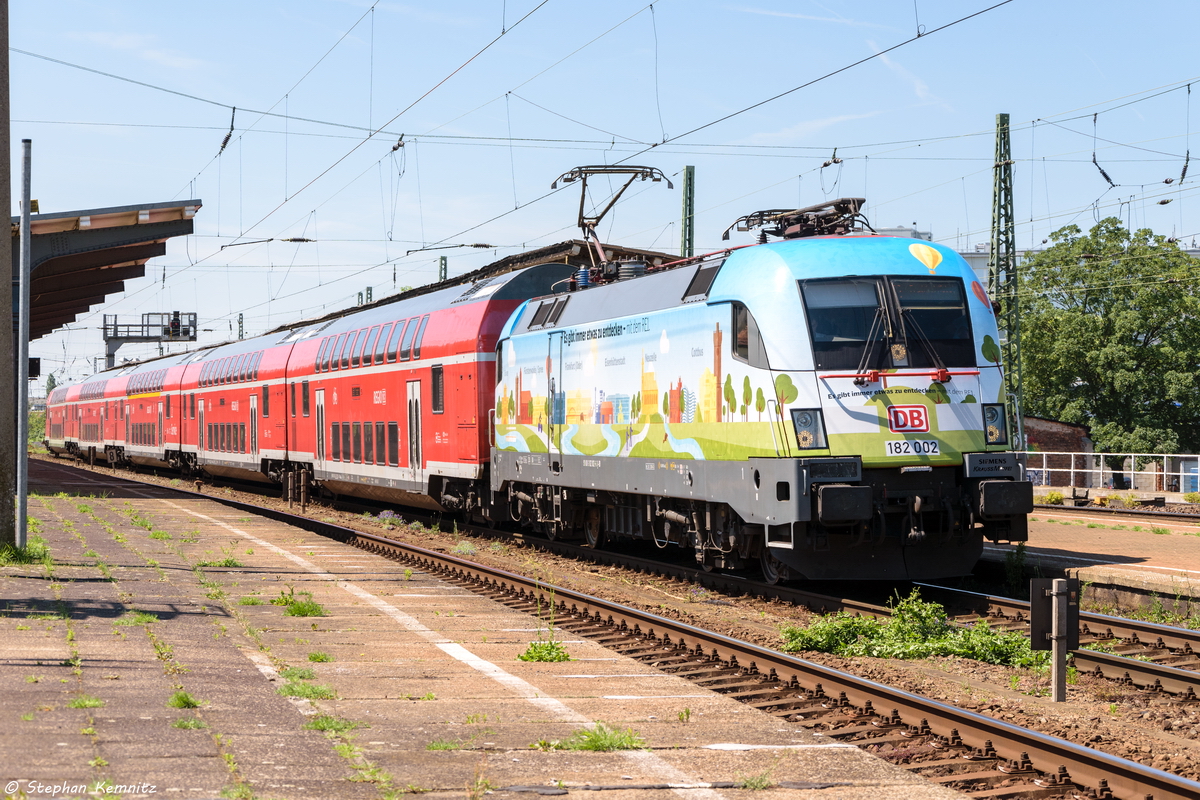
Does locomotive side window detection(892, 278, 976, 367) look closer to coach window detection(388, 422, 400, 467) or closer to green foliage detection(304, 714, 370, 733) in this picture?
green foliage detection(304, 714, 370, 733)

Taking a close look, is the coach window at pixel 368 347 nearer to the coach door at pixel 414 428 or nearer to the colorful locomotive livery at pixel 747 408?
the coach door at pixel 414 428

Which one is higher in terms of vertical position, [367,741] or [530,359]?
[530,359]

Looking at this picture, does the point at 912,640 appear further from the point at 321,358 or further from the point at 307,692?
the point at 321,358

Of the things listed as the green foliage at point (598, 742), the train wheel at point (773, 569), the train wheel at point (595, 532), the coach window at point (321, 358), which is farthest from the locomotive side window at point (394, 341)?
the green foliage at point (598, 742)

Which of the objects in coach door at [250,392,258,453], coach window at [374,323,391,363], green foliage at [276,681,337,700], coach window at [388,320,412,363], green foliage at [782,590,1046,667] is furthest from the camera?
coach door at [250,392,258,453]

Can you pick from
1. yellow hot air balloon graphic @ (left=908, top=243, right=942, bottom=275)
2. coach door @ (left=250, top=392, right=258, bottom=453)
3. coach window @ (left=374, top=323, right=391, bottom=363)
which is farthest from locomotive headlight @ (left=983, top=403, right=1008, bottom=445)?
coach door @ (left=250, top=392, right=258, bottom=453)

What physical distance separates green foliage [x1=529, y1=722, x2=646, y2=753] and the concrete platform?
26.2 ft

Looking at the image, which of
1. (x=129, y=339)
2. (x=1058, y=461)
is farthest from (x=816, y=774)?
(x=129, y=339)

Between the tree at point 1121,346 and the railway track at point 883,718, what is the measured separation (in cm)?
4408

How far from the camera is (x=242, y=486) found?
42719 millimetres

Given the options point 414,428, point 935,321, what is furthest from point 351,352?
point 935,321

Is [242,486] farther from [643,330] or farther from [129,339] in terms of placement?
[129,339]

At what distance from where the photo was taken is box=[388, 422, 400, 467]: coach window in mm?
24766

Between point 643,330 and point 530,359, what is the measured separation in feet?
13.6
